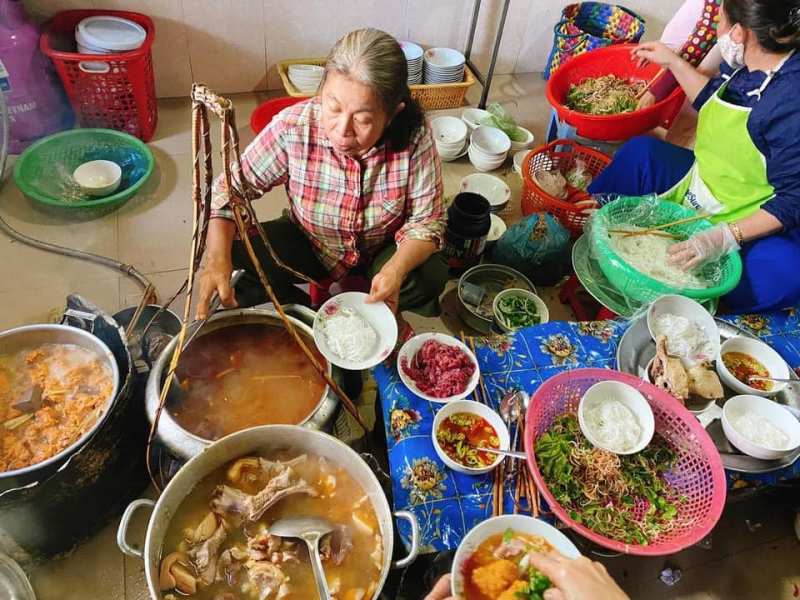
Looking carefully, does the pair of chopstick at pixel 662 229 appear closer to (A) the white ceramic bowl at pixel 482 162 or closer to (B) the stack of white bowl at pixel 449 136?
(A) the white ceramic bowl at pixel 482 162

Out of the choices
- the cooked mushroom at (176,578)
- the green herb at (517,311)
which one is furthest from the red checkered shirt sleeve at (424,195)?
the cooked mushroom at (176,578)

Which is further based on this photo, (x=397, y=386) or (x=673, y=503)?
(x=397, y=386)

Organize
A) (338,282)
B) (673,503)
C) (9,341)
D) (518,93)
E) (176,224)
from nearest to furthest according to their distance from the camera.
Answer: (673,503), (9,341), (338,282), (176,224), (518,93)

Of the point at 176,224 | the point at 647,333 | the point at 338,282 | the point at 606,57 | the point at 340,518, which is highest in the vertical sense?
the point at 606,57

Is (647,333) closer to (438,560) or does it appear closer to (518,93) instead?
(438,560)

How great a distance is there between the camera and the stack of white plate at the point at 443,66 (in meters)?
3.82

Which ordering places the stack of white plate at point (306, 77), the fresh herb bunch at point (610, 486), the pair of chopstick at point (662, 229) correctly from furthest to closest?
1. the stack of white plate at point (306, 77)
2. the pair of chopstick at point (662, 229)
3. the fresh herb bunch at point (610, 486)

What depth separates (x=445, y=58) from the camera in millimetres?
3932

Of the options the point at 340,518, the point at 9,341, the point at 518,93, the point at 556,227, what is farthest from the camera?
the point at 518,93

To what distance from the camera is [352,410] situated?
65.7 inches

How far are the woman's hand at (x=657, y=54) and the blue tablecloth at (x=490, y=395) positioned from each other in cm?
149

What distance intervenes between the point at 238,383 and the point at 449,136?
248cm

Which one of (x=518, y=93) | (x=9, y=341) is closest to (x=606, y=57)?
(x=518, y=93)

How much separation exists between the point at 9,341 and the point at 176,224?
1346mm
